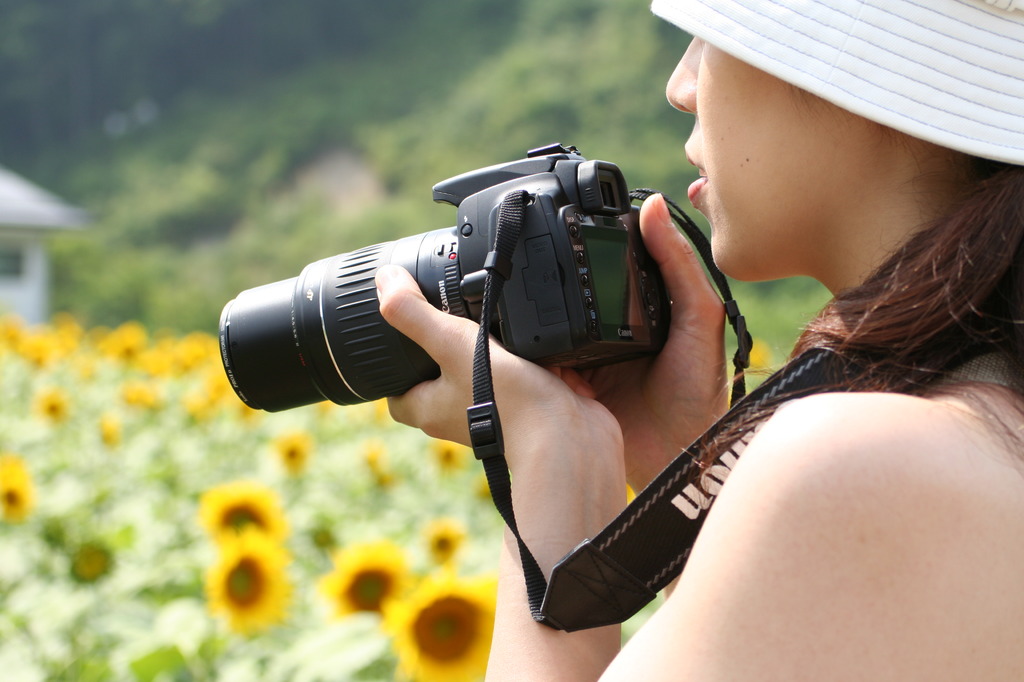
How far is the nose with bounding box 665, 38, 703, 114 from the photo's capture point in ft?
3.75

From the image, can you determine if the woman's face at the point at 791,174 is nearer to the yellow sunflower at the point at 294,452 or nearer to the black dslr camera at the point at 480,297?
the black dslr camera at the point at 480,297

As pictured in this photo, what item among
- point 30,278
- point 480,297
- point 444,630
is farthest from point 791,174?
point 30,278

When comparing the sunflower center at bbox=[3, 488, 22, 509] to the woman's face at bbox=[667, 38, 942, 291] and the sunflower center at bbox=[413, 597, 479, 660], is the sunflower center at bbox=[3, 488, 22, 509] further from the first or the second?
the woman's face at bbox=[667, 38, 942, 291]

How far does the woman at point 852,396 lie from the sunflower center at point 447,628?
54cm

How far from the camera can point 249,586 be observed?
1.87m

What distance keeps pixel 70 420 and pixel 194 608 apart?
1.64m

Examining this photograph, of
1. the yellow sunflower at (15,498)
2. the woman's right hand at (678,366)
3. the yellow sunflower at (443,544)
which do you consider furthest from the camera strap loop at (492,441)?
the yellow sunflower at (15,498)

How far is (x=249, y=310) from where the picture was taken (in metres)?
1.60

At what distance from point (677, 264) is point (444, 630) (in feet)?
2.08

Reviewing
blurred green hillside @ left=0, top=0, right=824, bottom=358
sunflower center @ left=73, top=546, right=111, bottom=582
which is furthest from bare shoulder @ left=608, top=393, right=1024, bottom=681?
blurred green hillside @ left=0, top=0, right=824, bottom=358

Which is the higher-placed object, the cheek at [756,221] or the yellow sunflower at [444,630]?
the cheek at [756,221]

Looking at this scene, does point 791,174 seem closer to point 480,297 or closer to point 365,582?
point 480,297

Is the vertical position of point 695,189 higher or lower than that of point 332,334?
higher

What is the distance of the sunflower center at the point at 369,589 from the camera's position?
6.12 ft
